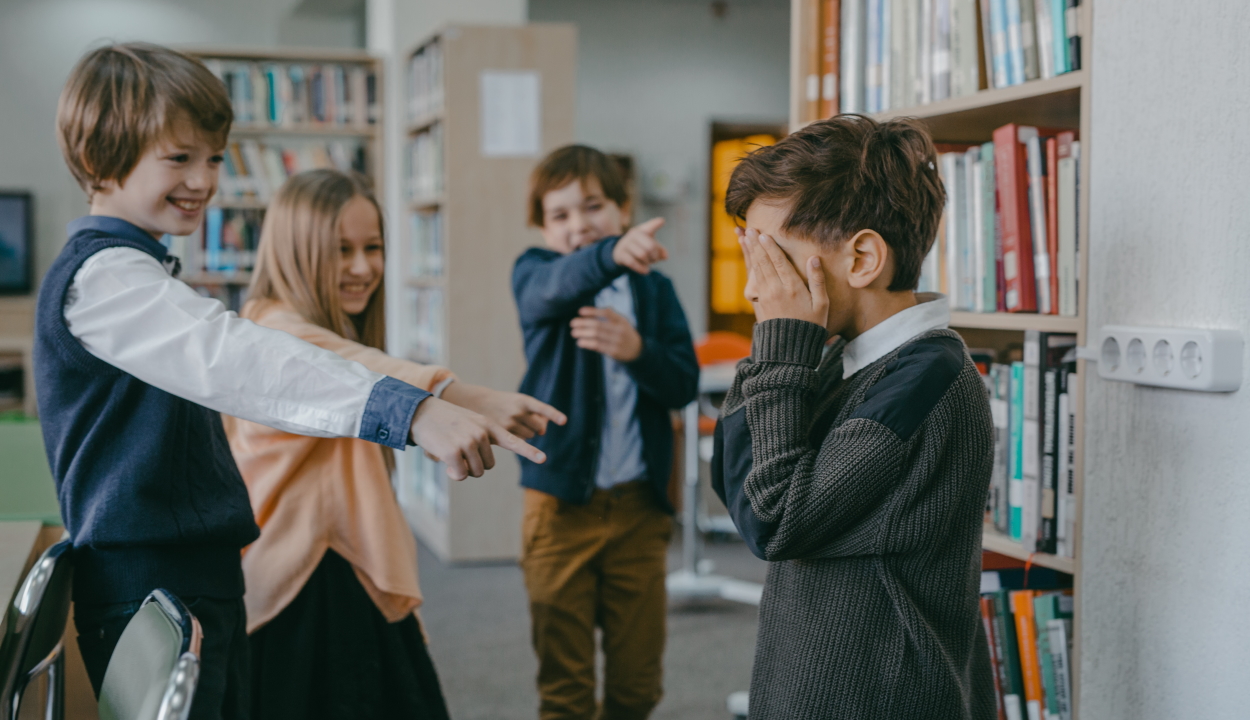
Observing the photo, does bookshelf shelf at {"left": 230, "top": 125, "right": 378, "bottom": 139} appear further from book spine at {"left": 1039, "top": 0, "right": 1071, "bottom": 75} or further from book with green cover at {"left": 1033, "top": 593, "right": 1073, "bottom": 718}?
book with green cover at {"left": 1033, "top": 593, "right": 1073, "bottom": 718}

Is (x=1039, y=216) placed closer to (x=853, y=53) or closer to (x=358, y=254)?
(x=853, y=53)

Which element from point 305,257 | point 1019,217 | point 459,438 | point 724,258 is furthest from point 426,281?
point 724,258

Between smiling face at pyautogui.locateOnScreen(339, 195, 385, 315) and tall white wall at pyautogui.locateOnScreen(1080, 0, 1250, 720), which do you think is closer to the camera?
tall white wall at pyautogui.locateOnScreen(1080, 0, 1250, 720)

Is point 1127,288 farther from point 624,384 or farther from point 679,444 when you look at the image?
point 679,444

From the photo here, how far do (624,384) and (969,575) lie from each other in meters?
1.06

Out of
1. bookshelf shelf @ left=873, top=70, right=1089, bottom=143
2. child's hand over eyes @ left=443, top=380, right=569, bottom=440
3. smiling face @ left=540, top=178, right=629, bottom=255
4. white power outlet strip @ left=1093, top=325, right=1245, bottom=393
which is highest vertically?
bookshelf shelf @ left=873, top=70, right=1089, bottom=143

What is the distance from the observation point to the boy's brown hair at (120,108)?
1218 millimetres

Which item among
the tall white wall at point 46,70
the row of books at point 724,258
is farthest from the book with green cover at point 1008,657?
the row of books at point 724,258

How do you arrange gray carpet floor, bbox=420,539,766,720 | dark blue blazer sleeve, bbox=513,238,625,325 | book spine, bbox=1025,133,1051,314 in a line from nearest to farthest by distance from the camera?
1. book spine, bbox=1025,133,1051,314
2. dark blue blazer sleeve, bbox=513,238,625,325
3. gray carpet floor, bbox=420,539,766,720

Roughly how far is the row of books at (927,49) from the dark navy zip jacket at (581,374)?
1.72ft

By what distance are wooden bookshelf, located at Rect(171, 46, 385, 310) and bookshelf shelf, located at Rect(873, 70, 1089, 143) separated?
354 centimetres

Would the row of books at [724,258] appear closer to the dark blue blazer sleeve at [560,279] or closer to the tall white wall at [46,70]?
the tall white wall at [46,70]

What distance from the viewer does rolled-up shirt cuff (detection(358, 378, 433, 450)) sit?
1.04 meters

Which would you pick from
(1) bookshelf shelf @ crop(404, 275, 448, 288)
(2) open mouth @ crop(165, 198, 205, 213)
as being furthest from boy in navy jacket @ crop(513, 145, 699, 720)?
(1) bookshelf shelf @ crop(404, 275, 448, 288)
